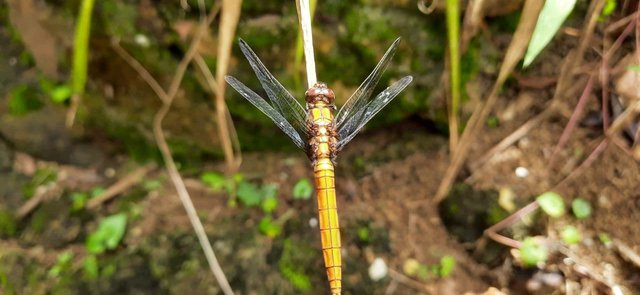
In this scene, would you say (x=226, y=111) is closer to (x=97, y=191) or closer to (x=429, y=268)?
(x=97, y=191)

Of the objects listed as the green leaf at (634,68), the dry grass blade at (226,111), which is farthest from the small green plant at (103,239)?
the green leaf at (634,68)

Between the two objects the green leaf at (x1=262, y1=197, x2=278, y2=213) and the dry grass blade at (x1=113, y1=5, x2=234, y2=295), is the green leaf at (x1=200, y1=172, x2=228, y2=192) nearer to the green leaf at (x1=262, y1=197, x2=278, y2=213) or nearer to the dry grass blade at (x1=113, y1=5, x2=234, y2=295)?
the dry grass blade at (x1=113, y1=5, x2=234, y2=295)

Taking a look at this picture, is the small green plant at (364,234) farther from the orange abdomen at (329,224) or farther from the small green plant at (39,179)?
the small green plant at (39,179)

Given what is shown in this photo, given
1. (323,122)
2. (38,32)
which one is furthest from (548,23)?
(38,32)

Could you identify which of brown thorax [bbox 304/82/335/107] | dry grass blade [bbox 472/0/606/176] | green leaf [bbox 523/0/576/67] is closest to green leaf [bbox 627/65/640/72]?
dry grass blade [bbox 472/0/606/176]

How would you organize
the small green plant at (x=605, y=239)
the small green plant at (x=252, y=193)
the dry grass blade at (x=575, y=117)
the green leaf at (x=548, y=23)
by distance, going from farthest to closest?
1. the small green plant at (x=252, y=193)
2. the dry grass blade at (x=575, y=117)
3. the small green plant at (x=605, y=239)
4. the green leaf at (x=548, y=23)

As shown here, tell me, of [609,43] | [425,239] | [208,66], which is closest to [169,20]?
[208,66]

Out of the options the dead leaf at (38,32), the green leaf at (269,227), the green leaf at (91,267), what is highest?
the dead leaf at (38,32)

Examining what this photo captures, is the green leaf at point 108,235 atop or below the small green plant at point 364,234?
atop
